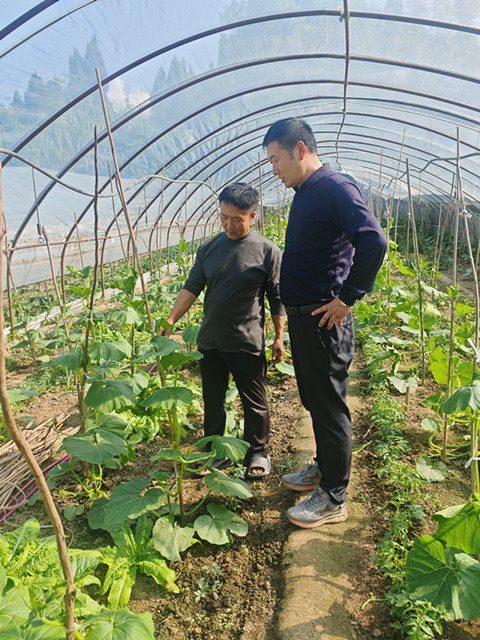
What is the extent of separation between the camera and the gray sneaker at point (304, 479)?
8.97 feet

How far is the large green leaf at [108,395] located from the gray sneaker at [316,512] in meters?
1.10

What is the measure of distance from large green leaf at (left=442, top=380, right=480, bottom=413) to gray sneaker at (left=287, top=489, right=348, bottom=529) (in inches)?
34.6

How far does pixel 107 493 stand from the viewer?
108 inches

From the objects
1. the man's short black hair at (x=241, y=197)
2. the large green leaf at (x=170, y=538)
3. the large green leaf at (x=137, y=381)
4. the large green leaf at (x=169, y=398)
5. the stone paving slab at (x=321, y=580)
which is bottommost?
the stone paving slab at (x=321, y=580)

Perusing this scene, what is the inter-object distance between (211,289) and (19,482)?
175 centimetres

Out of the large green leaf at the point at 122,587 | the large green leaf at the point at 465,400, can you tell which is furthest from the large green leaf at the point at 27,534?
the large green leaf at the point at 465,400

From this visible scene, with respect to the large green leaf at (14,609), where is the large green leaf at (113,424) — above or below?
above

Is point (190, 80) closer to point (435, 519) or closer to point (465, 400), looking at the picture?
point (465, 400)

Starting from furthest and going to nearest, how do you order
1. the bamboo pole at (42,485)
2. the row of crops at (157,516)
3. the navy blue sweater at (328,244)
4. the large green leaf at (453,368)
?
the large green leaf at (453,368) < the navy blue sweater at (328,244) < the row of crops at (157,516) < the bamboo pole at (42,485)

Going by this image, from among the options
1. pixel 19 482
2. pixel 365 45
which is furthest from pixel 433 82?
pixel 19 482

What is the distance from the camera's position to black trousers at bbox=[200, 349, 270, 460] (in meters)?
2.82

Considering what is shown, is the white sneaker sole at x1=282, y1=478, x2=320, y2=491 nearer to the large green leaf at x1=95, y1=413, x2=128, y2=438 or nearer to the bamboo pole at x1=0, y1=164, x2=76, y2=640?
the large green leaf at x1=95, y1=413, x2=128, y2=438

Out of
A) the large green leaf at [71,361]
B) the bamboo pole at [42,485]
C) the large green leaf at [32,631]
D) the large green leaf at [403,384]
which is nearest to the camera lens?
the bamboo pole at [42,485]

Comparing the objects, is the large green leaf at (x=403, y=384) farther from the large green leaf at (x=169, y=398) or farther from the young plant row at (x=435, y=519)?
the large green leaf at (x=169, y=398)
